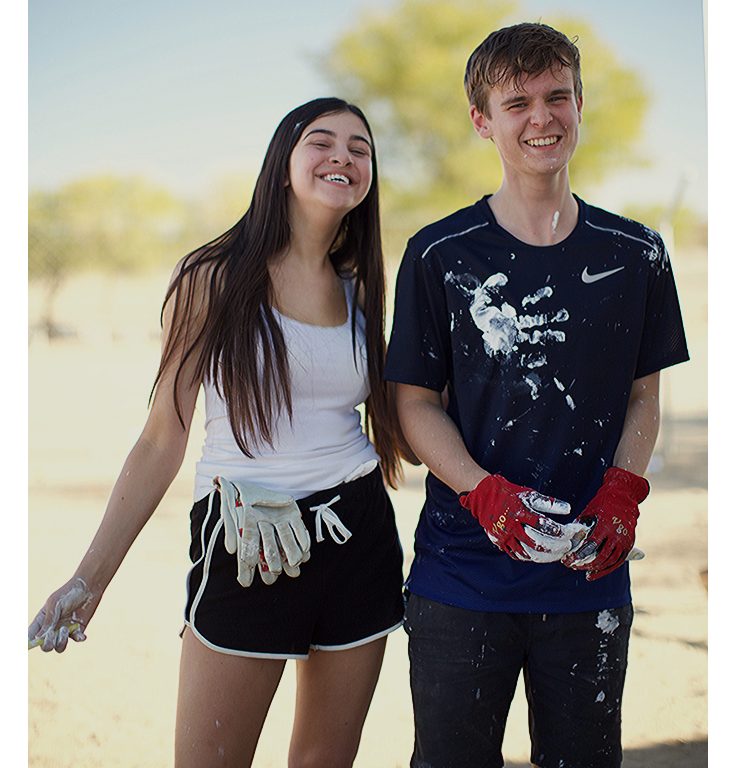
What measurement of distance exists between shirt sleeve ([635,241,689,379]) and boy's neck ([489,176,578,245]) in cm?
20

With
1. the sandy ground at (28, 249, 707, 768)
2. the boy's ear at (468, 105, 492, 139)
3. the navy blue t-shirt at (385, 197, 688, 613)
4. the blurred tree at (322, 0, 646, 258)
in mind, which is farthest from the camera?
the blurred tree at (322, 0, 646, 258)

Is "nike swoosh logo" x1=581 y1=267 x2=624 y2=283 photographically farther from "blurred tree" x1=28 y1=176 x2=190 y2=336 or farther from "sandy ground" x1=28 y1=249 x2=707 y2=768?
"blurred tree" x1=28 y1=176 x2=190 y2=336

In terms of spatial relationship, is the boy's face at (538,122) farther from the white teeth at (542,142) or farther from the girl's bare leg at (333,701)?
the girl's bare leg at (333,701)

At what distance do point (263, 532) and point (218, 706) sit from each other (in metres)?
0.33

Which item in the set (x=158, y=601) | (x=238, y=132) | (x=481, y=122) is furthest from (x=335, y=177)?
(x=238, y=132)

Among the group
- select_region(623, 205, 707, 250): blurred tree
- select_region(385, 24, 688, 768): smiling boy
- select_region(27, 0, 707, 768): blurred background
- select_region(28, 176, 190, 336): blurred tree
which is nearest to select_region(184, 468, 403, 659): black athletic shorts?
select_region(385, 24, 688, 768): smiling boy

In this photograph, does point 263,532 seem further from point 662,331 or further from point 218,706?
point 662,331

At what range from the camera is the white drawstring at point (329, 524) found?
174 centimetres

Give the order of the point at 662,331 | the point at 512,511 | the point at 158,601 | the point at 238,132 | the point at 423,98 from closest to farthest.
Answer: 1. the point at 512,511
2. the point at 662,331
3. the point at 158,601
4. the point at 423,98
5. the point at 238,132

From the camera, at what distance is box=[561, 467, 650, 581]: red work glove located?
1608 millimetres

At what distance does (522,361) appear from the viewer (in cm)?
165

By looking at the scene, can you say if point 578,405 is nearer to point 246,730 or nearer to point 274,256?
point 274,256

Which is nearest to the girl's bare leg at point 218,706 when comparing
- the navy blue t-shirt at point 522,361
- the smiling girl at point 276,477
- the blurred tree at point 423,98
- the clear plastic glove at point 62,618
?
the smiling girl at point 276,477

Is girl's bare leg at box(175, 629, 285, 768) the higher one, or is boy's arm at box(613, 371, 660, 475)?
boy's arm at box(613, 371, 660, 475)
